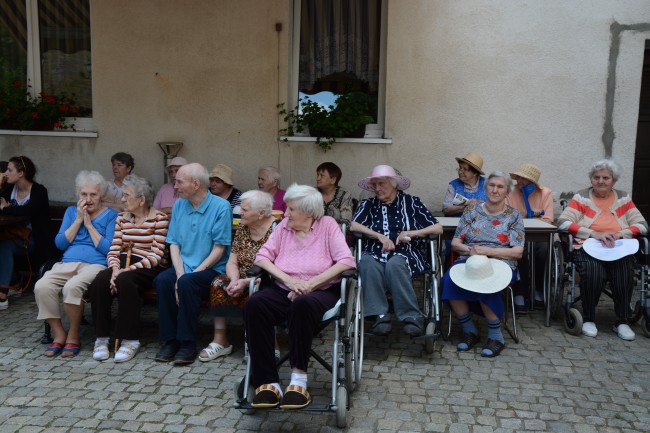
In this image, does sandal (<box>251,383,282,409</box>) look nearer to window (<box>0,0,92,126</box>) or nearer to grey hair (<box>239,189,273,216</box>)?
grey hair (<box>239,189,273,216</box>)

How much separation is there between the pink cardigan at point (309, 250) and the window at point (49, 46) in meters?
4.17

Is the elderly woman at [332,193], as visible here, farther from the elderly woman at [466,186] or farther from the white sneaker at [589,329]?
the white sneaker at [589,329]

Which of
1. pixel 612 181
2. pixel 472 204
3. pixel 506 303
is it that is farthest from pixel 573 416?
pixel 612 181

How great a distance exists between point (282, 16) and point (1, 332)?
400 centimetres

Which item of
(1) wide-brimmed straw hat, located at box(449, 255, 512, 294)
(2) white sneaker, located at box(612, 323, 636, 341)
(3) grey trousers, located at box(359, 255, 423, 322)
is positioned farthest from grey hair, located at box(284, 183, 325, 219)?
(2) white sneaker, located at box(612, 323, 636, 341)

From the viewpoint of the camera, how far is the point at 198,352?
15.0 ft

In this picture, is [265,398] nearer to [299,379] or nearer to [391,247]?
[299,379]

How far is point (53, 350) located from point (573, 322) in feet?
12.7

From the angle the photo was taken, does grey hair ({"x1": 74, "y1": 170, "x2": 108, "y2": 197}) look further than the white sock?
Yes

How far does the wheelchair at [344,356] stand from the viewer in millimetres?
3387

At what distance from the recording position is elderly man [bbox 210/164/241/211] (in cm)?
623

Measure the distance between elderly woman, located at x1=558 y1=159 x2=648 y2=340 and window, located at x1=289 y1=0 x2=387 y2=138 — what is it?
7.68 feet

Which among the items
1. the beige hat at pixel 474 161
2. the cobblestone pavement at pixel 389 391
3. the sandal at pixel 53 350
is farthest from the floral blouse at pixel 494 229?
the sandal at pixel 53 350

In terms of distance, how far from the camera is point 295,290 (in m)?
3.78
